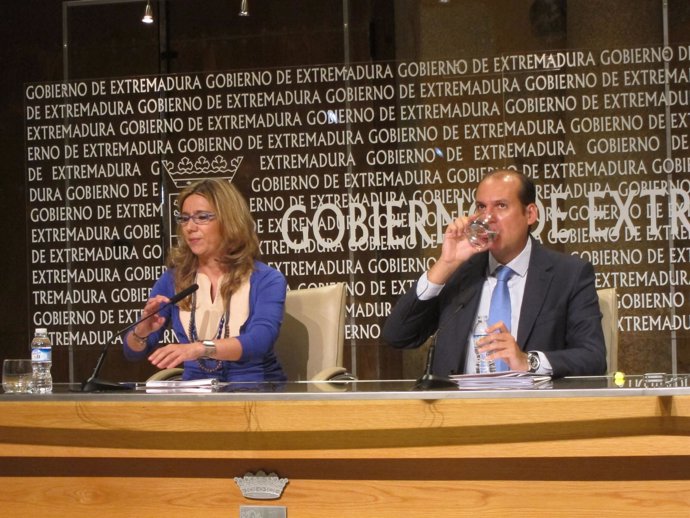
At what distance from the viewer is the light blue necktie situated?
316cm

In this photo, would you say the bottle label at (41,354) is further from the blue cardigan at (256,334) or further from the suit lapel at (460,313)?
the suit lapel at (460,313)

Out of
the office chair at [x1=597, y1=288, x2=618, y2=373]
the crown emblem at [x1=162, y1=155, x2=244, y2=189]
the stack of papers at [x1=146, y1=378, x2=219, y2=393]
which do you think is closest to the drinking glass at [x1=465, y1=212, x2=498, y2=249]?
the office chair at [x1=597, y1=288, x2=618, y2=373]

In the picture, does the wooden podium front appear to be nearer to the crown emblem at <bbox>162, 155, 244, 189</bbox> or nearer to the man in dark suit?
the man in dark suit

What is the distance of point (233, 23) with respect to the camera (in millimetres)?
5422

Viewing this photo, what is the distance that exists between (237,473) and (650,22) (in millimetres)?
3575

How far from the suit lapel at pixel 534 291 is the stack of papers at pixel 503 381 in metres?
0.60

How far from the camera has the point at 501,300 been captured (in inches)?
125

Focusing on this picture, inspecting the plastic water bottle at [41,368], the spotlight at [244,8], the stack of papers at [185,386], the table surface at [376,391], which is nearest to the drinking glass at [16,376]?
the plastic water bottle at [41,368]

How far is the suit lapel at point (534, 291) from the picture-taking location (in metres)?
3.10

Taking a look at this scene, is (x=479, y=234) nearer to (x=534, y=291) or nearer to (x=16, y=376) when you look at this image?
(x=534, y=291)

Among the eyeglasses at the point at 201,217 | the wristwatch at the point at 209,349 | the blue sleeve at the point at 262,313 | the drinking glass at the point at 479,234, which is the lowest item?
the wristwatch at the point at 209,349

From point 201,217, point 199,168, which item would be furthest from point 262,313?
point 199,168

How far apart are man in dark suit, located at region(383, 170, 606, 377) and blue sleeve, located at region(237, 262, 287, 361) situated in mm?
373

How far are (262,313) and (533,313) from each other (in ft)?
2.87
